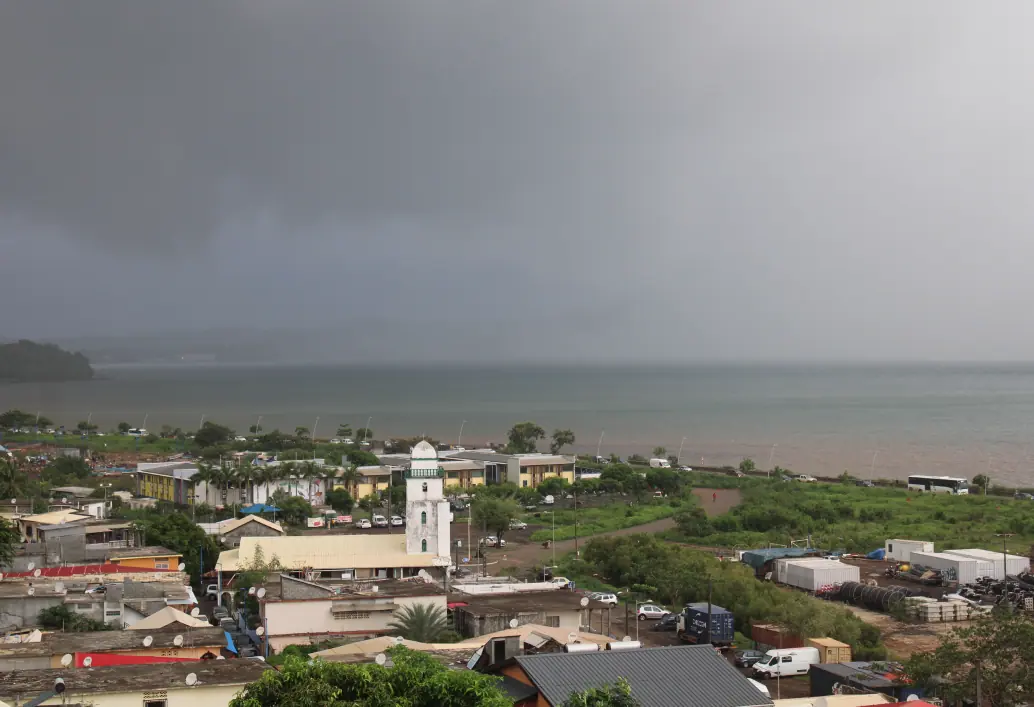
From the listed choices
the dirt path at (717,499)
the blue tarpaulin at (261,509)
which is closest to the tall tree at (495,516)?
the blue tarpaulin at (261,509)

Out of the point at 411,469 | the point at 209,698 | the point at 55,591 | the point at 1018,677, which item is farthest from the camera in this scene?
the point at 411,469

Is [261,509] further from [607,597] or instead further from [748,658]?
[748,658]

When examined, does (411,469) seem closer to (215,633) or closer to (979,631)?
(215,633)

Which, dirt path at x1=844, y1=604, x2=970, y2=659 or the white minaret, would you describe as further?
the white minaret

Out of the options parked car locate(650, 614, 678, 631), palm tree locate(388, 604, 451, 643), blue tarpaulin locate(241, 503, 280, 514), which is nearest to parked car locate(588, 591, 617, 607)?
parked car locate(650, 614, 678, 631)

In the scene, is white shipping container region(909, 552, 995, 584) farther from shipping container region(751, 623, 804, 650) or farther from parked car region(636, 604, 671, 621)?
parked car region(636, 604, 671, 621)

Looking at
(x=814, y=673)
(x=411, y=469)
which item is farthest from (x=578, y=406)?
(x=814, y=673)
